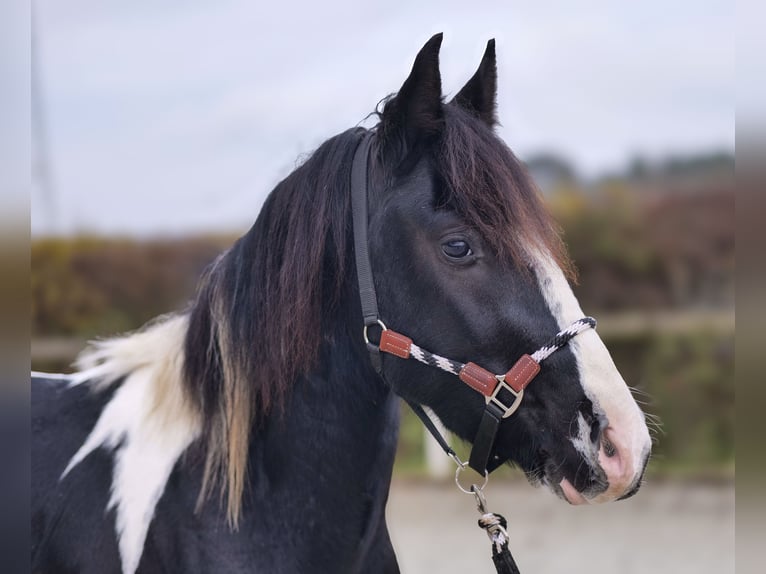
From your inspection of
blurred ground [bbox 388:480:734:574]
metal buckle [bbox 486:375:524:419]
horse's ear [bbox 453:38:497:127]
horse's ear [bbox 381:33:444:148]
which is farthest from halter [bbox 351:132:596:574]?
blurred ground [bbox 388:480:734:574]

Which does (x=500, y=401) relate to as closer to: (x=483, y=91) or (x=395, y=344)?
(x=395, y=344)

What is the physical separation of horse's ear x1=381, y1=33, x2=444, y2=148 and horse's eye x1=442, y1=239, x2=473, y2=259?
0.97 feet

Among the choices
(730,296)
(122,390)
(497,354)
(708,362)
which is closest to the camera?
(497,354)

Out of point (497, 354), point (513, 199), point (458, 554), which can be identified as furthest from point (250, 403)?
point (458, 554)

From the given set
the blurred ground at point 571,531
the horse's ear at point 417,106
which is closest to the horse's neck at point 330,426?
the horse's ear at point 417,106

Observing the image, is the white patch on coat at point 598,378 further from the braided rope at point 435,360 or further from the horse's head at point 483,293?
the braided rope at point 435,360

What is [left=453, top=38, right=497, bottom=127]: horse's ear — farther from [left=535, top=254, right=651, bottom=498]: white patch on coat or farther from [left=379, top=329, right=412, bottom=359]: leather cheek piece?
[left=379, top=329, right=412, bottom=359]: leather cheek piece

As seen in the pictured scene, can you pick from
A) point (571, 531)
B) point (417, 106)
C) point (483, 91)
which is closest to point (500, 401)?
point (417, 106)

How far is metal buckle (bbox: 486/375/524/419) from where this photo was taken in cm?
171

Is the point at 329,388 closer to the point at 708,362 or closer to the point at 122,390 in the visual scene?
the point at 122,390

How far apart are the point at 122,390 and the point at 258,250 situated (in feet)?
2.02

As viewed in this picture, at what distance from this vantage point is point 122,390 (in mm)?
2164

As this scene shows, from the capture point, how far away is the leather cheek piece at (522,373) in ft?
5.51

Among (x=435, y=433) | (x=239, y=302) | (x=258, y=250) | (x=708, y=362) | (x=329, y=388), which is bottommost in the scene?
(x=708, y=362)
